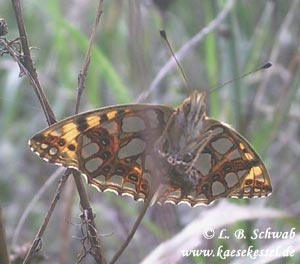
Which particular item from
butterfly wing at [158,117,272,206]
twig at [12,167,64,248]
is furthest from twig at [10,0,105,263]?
twig at [12,167,64,248]

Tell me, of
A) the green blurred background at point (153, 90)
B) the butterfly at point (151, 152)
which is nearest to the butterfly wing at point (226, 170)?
the butterfly at point (151, 152)

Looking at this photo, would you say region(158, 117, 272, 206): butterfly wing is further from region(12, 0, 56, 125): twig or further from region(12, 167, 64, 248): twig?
region(12, 167, 64, 248): twig

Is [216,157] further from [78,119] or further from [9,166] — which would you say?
[9,166]

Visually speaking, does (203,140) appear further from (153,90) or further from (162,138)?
(153,90)

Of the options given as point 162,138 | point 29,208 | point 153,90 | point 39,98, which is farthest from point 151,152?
point 153,90

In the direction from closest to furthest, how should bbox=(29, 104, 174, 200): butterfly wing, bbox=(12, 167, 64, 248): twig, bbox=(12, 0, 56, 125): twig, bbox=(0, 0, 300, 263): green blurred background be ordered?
bbox=(12, 0, 56, 125): twig < bbox=(29, 104, 174, 200): butterfly wing < bbox=(12, 167, 64, 248): twig < bbox=(0, 0, 300, 263): green blurred background

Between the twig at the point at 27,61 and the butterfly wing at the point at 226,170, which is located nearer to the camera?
the twig at the point at 27,61

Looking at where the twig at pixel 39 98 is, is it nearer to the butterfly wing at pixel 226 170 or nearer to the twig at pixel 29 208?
the butterfly wing at pixel 226 170
